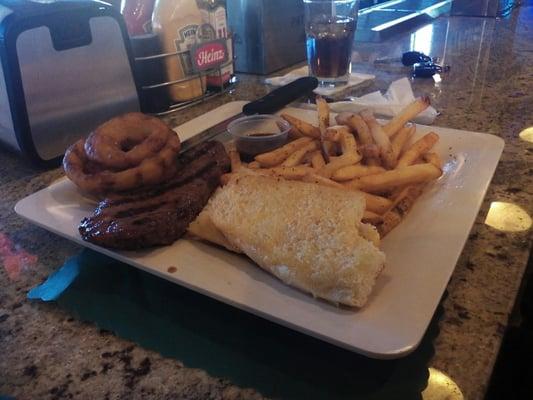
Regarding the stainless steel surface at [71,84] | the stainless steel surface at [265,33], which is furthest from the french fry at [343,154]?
the stainless steel surface at [265,33]

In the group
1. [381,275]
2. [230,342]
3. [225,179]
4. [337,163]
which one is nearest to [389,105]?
[337,163]

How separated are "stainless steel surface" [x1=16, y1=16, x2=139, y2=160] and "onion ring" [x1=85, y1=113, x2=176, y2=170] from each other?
0.20 m

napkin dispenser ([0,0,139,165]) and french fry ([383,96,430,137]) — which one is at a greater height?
napkin dispenser ([0,0,139,165])

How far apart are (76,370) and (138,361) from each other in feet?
0.24

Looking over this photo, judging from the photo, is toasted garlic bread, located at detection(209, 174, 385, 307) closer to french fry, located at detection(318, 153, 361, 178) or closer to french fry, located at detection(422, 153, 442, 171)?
french fry, located at detection(318, 153, 361, 178)

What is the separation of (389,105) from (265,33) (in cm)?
66

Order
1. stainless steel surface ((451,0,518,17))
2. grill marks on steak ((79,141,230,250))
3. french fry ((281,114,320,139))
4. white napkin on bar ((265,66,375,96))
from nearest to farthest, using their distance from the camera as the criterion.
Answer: grill marks on steak ((79,141,230,250)) → french fry ((281,114,320,139)) → white napkin on bar ((265,66,375,96)) → stainless steel surface ((451,0,518,17))

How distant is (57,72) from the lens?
1.03 m

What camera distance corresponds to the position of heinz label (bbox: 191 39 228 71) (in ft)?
4.48

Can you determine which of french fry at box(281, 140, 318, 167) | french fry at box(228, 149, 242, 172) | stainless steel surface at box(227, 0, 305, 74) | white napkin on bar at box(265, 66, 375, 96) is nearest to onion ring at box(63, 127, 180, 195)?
french fry at box(228, 149, 242, 172)

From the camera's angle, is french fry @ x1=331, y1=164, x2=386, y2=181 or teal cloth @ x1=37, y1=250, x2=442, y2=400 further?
french fry @ x1=331, y1=164, x2=386, y2=181

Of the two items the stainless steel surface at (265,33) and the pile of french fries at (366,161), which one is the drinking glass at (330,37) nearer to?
the stainless steel surface at (265,33)

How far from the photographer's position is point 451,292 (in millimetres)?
660

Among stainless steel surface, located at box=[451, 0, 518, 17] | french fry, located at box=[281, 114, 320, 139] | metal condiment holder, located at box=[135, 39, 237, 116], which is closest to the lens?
french fry, located at box=[281, 114, 320, 139]
